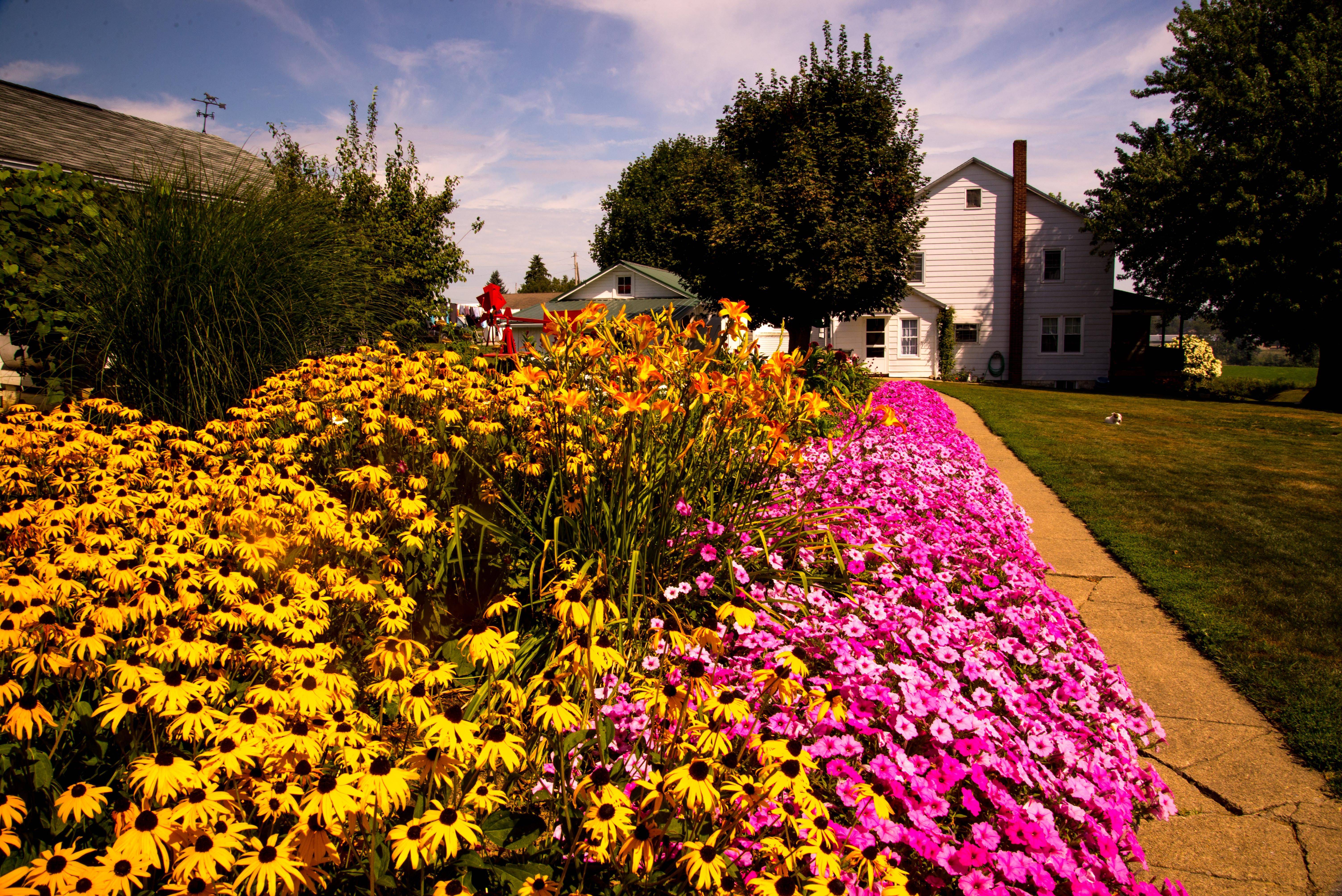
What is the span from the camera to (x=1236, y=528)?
18.1 ft

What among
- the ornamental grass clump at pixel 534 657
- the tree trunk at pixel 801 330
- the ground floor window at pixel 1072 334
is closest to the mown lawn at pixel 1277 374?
the ground floor window at pixel 1072 334

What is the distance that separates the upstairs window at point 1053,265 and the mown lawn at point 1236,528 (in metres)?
10.8

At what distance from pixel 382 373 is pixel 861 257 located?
15.5m

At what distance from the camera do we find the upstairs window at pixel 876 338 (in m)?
22.8

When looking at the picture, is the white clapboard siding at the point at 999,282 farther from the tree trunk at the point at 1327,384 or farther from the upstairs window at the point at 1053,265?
the tree trunk at the point at 1327,384

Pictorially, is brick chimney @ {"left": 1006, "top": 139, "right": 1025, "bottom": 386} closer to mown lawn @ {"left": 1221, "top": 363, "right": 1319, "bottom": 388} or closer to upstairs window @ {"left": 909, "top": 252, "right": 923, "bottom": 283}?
upstairs window @ {"left": 909, "top": 252, "right": 923, "bottom": 283}

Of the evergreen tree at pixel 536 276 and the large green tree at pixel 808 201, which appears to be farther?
the evergreen tree at pixel 536 276

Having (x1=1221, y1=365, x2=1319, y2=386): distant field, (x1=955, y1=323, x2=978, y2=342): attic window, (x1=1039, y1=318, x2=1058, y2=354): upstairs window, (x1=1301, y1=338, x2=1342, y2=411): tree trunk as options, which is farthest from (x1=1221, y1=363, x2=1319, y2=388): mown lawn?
(x1=955, y1=323, x2=978, y2=342): attic window

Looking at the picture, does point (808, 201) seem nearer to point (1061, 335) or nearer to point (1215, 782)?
point (1061, 335)

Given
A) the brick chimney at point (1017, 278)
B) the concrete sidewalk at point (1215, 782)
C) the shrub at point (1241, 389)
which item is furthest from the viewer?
the brick chimney at point (1017, 278)

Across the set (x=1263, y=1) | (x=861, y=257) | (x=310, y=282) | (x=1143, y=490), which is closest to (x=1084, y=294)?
(x=1263, y=1)

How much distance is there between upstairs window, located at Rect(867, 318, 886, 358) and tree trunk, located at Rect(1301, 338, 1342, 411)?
10592 mm

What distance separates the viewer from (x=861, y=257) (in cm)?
1716

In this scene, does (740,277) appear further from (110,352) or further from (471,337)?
(110,352)
